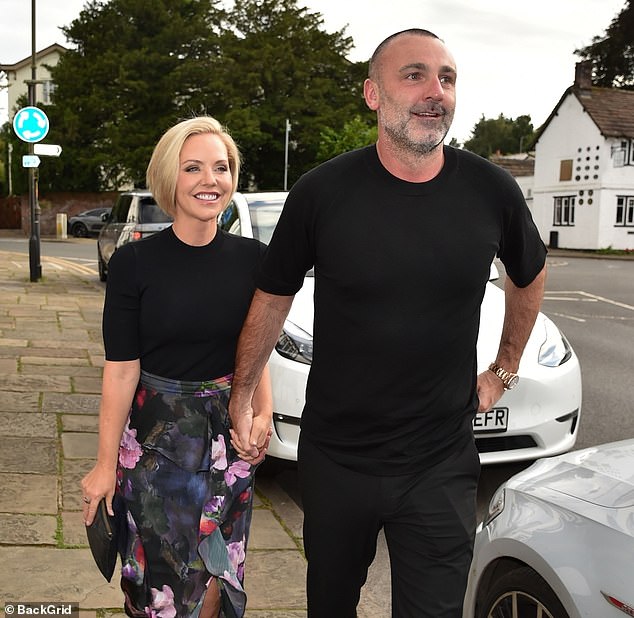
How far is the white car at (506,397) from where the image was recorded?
180 inches

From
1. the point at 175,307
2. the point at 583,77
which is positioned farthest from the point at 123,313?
the point at 583,77

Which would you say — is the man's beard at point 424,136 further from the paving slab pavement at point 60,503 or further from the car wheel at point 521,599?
the paving slab pavement at point 60,503

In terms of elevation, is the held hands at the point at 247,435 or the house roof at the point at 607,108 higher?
the house roof at the point at 607,108

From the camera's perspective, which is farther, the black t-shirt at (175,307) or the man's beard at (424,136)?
the black t-shirt at (175,307)

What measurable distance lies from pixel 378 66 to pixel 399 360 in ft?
2.64

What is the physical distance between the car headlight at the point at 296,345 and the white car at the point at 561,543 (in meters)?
1.89

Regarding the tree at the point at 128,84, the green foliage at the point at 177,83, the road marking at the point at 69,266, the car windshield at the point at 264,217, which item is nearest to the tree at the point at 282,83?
the green foliage at the point at 177,83

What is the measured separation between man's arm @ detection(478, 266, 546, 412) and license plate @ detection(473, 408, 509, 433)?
177 cm

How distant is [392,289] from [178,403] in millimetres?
714

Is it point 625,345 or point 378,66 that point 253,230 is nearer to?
point 378,66

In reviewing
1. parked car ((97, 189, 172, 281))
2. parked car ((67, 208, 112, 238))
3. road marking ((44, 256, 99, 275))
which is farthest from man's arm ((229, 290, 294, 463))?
parked car ((67, 208, 112, 238))

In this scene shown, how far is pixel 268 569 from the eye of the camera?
3.85 metres

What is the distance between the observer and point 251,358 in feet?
8.36

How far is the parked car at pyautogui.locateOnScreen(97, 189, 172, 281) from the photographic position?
577 inches
